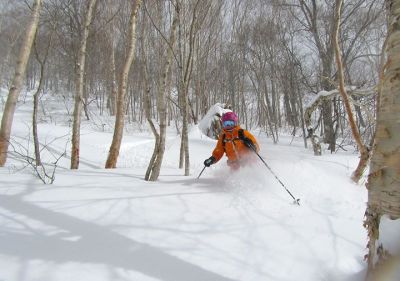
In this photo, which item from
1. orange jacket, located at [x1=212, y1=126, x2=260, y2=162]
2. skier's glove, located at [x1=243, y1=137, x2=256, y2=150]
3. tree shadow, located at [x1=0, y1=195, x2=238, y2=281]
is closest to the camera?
tree shadow, located at [x1=0, y1=195, x2=238, y2=281]

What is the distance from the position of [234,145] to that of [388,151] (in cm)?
338

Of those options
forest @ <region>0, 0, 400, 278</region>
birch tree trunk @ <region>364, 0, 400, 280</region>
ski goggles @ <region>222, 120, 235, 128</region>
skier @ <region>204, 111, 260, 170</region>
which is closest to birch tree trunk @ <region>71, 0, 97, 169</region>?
forest @ <region>0, 0, 400, 278</region>

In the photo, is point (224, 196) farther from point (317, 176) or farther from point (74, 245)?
point (74, 245)

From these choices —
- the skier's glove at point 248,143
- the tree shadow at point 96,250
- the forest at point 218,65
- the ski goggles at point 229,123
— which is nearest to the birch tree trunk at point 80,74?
the forest at point 218,65

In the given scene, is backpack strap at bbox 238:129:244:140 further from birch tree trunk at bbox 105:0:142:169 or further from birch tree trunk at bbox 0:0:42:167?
birch tree trunk at bbox 0:0:42:167

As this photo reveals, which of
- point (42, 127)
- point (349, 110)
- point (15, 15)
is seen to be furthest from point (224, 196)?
point (15, 15)

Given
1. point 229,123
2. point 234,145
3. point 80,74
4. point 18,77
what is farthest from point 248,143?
point 18,77

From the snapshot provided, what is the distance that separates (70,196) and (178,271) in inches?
65.6

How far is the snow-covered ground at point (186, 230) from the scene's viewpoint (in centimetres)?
215

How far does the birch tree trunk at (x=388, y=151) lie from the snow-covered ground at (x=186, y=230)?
0.53 meters

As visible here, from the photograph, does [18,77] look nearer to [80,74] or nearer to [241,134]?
[80,74]

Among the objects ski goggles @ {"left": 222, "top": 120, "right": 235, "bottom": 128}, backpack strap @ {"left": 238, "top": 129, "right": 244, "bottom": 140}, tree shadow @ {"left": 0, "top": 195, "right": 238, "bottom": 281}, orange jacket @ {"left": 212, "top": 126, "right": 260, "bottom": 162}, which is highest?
ski goggles @ {"left": 222, "top": 120, "right": 235, "bottom": 128}

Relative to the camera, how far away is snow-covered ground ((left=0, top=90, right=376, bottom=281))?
7.05 feet

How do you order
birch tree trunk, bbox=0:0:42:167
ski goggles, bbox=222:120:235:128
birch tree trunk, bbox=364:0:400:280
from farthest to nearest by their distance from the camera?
birch tree trunk, bbox=0:0:42:167, ski goggles, bbox=222:120:235:128, birch tree trunk, bbox=364:0:400:280
